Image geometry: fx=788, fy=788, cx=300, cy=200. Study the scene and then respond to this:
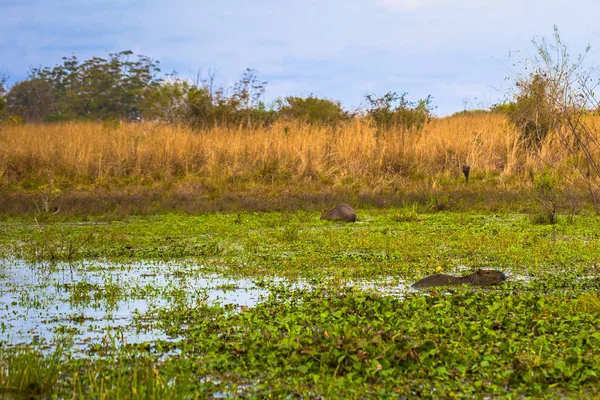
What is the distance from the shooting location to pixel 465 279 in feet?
22.6

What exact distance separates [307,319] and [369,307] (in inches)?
20.2

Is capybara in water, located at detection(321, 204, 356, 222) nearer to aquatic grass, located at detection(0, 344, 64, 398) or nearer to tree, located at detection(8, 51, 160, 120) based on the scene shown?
aquatic grass, located at detection(0, 344, 64, 398)

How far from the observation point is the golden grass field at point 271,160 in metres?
16.8

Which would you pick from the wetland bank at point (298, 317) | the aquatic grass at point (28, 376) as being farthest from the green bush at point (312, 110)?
the aquatic grass at point (28, 376)

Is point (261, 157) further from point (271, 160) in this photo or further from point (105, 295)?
point (105, 295)

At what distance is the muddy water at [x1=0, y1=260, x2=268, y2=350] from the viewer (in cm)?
530

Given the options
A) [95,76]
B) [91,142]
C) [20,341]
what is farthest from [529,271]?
[95,76]

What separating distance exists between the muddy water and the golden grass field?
25.9ft

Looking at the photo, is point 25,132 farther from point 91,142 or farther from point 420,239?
point 420,239

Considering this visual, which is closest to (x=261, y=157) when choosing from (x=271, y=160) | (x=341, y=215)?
(x=271, y=160)

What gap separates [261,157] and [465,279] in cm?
1136

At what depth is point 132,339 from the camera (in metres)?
5.09

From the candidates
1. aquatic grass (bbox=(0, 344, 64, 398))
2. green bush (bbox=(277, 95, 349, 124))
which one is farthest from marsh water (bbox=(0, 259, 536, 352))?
green bush (bbox=(277, 95, 349, 124))

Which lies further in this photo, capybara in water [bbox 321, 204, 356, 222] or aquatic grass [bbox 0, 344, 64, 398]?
capybara in water [bbox 321, 204, 356, 222]
